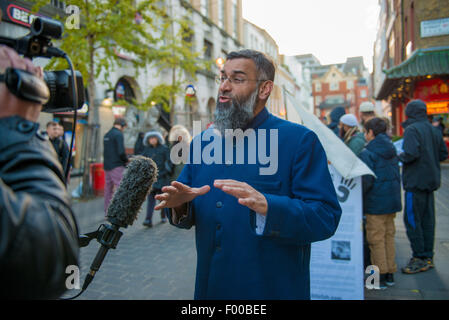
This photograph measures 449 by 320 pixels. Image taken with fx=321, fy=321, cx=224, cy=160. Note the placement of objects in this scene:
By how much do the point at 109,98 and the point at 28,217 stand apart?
14.5m

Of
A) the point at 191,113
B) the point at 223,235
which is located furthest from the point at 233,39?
the point at 223,235

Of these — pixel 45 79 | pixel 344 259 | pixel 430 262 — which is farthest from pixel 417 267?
pixel 45 79

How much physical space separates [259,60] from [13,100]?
1356mm

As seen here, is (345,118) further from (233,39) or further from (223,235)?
(233,39)

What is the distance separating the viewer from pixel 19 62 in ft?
2.57

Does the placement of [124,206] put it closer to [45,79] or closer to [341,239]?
[45,79]

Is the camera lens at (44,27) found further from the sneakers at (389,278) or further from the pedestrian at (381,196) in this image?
the sneakers at (389,278)

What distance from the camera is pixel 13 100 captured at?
741 mm

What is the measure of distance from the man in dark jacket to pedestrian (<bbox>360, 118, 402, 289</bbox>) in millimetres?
3693

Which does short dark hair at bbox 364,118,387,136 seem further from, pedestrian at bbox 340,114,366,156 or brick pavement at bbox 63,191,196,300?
brick pavement at bbox 63,191,196,300

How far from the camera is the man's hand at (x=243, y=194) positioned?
1.25 m

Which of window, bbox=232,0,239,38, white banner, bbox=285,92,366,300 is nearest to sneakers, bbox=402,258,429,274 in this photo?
white banner, bbox=285,92,366,300

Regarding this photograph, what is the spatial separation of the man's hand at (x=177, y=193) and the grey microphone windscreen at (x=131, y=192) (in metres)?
0.09

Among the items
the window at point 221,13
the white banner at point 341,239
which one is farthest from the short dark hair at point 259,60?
the window at point 221,13
